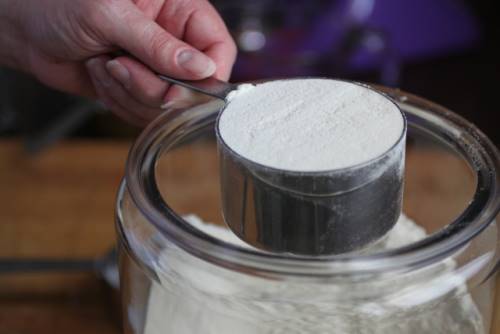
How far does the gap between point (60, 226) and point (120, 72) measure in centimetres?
28

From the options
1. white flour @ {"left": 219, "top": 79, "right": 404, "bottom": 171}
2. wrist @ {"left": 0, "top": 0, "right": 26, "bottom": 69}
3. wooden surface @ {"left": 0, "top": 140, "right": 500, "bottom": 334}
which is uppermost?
white flour @ {"left": 219, "top": 79, "right": 404, "bottom": 171}

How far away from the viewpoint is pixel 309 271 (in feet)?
1.04

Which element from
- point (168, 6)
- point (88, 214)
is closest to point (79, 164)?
point (88, 214)

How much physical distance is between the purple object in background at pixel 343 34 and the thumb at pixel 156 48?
652mm

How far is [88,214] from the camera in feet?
2.35

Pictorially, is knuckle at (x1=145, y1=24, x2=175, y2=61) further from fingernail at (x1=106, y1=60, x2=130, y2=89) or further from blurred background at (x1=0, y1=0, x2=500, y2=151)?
blurred background at (x1=0, y1=0, x2=500, y2=151)

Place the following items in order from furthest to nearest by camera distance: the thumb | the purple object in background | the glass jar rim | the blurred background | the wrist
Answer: the purple object in background, the blurred background, the wrist, the thumb, the glass jar rim

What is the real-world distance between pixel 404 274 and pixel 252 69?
846mm

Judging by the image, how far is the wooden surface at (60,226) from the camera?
2.07 ft

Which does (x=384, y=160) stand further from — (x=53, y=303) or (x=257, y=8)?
(x=257, y=8)

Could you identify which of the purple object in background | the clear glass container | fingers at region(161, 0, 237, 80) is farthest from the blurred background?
the clear glass container

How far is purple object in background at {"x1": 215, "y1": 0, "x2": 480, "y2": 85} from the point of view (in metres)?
1.12

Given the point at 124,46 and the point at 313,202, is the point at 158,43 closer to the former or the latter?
the point at 124,46

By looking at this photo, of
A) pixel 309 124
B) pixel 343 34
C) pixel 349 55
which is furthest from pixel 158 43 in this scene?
pixel 343 34
